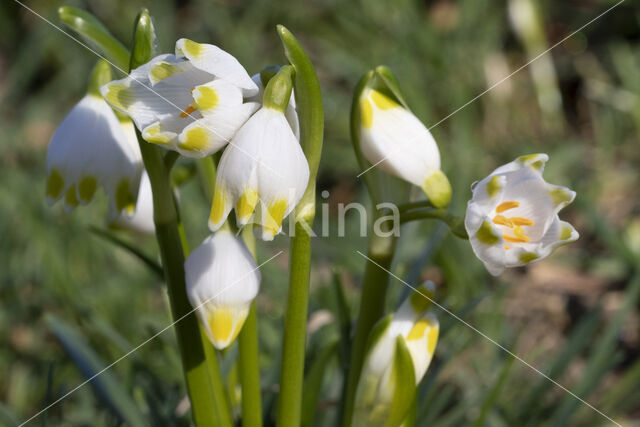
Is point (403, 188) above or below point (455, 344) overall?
above

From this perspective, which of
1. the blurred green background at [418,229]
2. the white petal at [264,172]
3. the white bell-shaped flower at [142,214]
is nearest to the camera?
the white petal at [264,172]

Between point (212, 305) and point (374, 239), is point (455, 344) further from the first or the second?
point (212, 305)

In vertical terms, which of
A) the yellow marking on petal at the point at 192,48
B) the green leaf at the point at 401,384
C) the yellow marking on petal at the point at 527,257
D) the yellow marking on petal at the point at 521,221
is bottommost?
the green leaf at the point at 401,384

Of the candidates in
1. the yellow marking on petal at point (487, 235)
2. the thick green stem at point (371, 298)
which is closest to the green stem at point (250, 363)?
the thick green stem at point (371, 298)

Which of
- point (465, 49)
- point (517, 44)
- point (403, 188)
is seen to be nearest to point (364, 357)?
point (403, 188)

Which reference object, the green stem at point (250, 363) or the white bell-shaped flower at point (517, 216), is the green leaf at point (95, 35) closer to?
the green stem at point (250, 363)

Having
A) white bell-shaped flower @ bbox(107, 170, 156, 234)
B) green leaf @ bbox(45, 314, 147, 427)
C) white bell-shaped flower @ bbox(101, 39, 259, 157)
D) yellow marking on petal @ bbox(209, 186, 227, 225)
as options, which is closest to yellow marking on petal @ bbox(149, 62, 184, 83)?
white bell-shaped flower @ bbox(101, 39, 259, 157)
